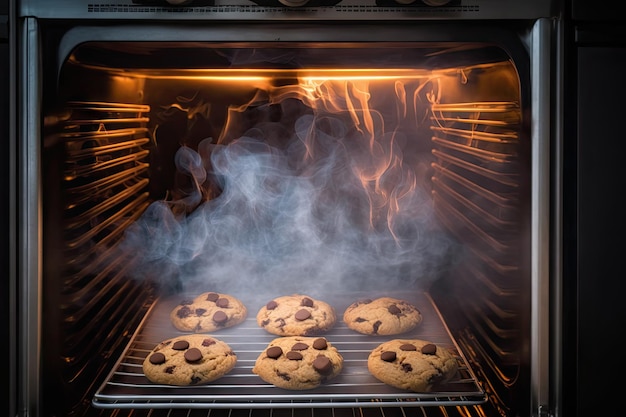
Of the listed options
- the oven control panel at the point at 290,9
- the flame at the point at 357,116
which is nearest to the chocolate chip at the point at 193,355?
the flame at the point at 357,116

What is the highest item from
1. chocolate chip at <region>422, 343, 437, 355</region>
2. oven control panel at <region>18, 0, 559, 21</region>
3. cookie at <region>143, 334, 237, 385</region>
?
oven control panel at <region>18, 0, 559, 21</region>

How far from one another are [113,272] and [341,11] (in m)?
1.16

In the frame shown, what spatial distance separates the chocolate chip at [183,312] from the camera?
76.5 inches

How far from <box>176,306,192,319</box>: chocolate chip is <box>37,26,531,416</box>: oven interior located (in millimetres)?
77

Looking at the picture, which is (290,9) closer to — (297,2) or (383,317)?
(297,2)

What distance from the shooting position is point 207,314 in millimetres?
1952

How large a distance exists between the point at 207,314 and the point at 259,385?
0.43 m

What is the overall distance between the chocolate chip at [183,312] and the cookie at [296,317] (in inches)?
9.5

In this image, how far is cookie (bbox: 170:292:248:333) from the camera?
192 cm

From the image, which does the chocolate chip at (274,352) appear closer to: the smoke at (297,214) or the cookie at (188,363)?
the cookie at (188,363)

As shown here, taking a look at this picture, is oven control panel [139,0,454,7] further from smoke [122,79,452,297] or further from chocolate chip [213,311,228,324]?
chocolate chip [213,311,228,324]

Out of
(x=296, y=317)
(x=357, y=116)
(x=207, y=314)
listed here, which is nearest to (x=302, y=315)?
(x=296, y=317)
